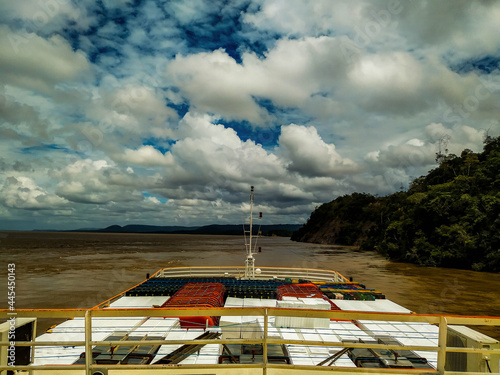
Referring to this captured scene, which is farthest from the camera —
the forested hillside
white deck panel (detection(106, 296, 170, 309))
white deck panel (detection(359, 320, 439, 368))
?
the forested hillside

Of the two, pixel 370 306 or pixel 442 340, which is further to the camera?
pixel 370 306

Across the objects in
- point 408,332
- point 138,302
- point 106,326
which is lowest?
point 138,302

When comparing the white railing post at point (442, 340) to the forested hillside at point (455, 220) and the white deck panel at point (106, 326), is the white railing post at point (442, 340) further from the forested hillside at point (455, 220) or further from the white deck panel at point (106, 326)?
the forested hillside at point (455, 220)

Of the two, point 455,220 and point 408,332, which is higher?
point 455,220

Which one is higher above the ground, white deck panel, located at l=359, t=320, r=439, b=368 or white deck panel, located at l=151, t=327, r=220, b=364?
white deck panel, located at l=151, t=327, r=220, b=364

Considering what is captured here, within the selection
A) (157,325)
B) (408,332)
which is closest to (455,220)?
(408,332)

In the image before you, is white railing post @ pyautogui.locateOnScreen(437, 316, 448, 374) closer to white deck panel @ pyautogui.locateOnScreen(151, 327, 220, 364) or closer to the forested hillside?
white deck panel @ pyautogui.locateOnScreen(151, 327, 220, 364)

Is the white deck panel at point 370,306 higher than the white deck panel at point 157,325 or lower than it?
lower

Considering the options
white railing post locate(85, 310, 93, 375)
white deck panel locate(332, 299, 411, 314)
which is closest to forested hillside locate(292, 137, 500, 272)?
white deck panel locate(332, 299, 411, 314)

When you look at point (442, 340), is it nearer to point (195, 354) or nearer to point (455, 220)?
point (195, 354)

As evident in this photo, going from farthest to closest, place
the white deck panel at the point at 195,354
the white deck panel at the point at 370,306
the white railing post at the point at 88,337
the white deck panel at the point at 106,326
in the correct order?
the white deck panel at the point at 370,306 < the white deck panel at the point at 106,326 < the white deck panel at the point at 195,354 < the white railing post at the point at 88,337

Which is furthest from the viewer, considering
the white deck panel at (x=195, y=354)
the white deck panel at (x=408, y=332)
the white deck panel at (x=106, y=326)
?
the white deck panel at (x=106, y=326)

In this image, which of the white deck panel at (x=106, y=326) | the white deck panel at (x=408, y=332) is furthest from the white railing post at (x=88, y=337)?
the white deck panel at (x=408, y=332)
